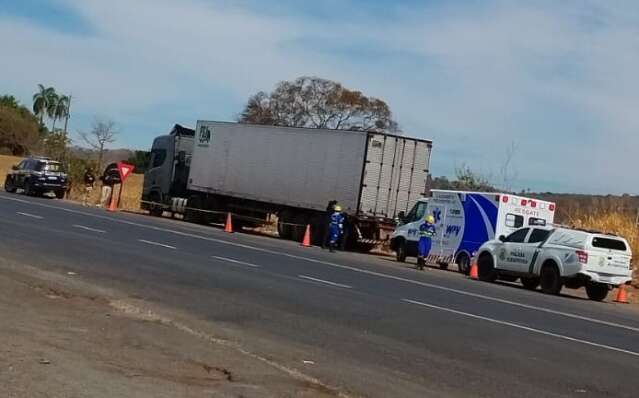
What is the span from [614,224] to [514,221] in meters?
8.16

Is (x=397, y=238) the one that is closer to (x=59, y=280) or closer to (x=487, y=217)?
(x=487, y=217)

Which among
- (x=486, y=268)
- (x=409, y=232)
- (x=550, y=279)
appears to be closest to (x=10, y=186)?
(x=409, y=232)

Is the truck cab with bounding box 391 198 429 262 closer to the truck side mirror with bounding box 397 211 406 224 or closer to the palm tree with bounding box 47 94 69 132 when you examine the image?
the truck side mirror with bounding box 397 211 406 224

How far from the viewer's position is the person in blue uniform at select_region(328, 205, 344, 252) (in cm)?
3189

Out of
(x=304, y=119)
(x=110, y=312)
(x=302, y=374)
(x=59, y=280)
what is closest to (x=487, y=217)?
(x=59, y=280)

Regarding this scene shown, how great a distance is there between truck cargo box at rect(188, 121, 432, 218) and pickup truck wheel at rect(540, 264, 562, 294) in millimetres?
9630

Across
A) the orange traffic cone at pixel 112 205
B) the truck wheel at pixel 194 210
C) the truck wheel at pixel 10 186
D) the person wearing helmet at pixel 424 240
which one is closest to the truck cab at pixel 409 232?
the person wearing helmet at pixel 424 240

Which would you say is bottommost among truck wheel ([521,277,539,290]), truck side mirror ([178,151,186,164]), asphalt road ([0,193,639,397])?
asphalt road ([0,193,639,397])

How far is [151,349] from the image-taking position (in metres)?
9.67

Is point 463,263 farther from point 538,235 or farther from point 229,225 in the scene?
point 229,225

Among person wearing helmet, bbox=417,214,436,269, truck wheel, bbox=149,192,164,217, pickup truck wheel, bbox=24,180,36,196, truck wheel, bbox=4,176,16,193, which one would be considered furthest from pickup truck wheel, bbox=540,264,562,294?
truck wheel, bbox=4,176,16,193

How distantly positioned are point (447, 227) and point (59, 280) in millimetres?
17493

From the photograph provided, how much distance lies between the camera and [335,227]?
3200 cm

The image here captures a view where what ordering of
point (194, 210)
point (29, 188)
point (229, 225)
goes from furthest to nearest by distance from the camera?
point (29, 188)
point (194, 210)
point (229, 225)
